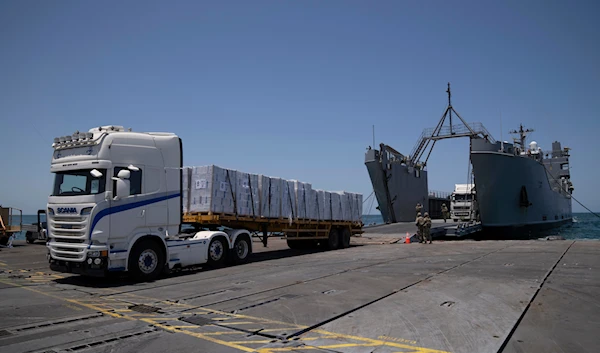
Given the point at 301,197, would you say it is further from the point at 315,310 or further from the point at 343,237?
the point at 315,310

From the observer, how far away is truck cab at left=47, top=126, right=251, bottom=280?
32.4ft

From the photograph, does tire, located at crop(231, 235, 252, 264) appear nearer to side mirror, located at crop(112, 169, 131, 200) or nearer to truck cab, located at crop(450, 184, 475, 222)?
side mirror, located at crop(112, 169, 131, 200)

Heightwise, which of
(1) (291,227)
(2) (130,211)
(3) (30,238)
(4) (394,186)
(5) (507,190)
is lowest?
(3) (30,238)

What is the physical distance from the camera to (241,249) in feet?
46.5

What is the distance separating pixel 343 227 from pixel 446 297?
1244 cm

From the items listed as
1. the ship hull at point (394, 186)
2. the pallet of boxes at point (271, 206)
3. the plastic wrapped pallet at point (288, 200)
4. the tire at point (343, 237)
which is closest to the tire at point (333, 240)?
the pallet of boxes at point (271, 206)

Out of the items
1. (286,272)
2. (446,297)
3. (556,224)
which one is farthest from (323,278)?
(556,224)

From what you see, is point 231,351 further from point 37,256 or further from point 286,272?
point 37,256

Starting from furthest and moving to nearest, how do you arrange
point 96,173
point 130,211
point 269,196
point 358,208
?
point 358,208, point 269,196, point 130,211, point 96,173

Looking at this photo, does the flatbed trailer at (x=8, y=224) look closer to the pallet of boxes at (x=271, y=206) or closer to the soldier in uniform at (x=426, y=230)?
the pallet of boxes at (x=271, y=206)

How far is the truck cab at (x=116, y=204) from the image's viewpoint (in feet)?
32.4

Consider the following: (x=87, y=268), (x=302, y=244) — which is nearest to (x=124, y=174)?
(x=87, y=268)

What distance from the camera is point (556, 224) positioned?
4250 centimetres

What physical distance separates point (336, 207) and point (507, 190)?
17105 mm
